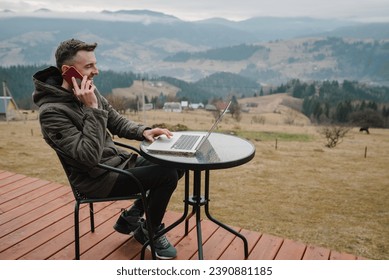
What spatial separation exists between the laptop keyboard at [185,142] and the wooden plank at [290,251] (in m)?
1.22

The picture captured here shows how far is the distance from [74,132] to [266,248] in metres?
1.90

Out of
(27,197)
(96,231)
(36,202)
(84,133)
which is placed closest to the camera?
(84,133)

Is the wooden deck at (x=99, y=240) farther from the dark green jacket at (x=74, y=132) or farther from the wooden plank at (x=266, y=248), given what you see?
the dark green jacket at (x=74, y=132)

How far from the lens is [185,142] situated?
250cm

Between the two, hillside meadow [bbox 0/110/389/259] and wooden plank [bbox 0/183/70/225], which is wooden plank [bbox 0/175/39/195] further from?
hillside meadow [bbox 0/110/389/259]

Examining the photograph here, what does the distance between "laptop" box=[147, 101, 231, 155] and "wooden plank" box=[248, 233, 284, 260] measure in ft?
3.67

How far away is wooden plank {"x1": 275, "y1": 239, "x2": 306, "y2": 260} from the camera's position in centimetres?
278

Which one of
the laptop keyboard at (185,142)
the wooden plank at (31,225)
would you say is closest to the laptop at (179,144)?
the laptop keyboard at (185,142)

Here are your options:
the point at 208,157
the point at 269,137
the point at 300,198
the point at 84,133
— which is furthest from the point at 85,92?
the point at 269,137

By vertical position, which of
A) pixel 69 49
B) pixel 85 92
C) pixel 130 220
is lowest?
pixel 130 220

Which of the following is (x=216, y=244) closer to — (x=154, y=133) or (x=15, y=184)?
(x=154, y=133)

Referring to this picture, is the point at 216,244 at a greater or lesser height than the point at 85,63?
lesser

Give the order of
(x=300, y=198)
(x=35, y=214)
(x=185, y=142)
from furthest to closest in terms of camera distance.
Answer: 1. (x=300, y=198)
2. (x=35, y=214)
3. (x=185, y=142)
